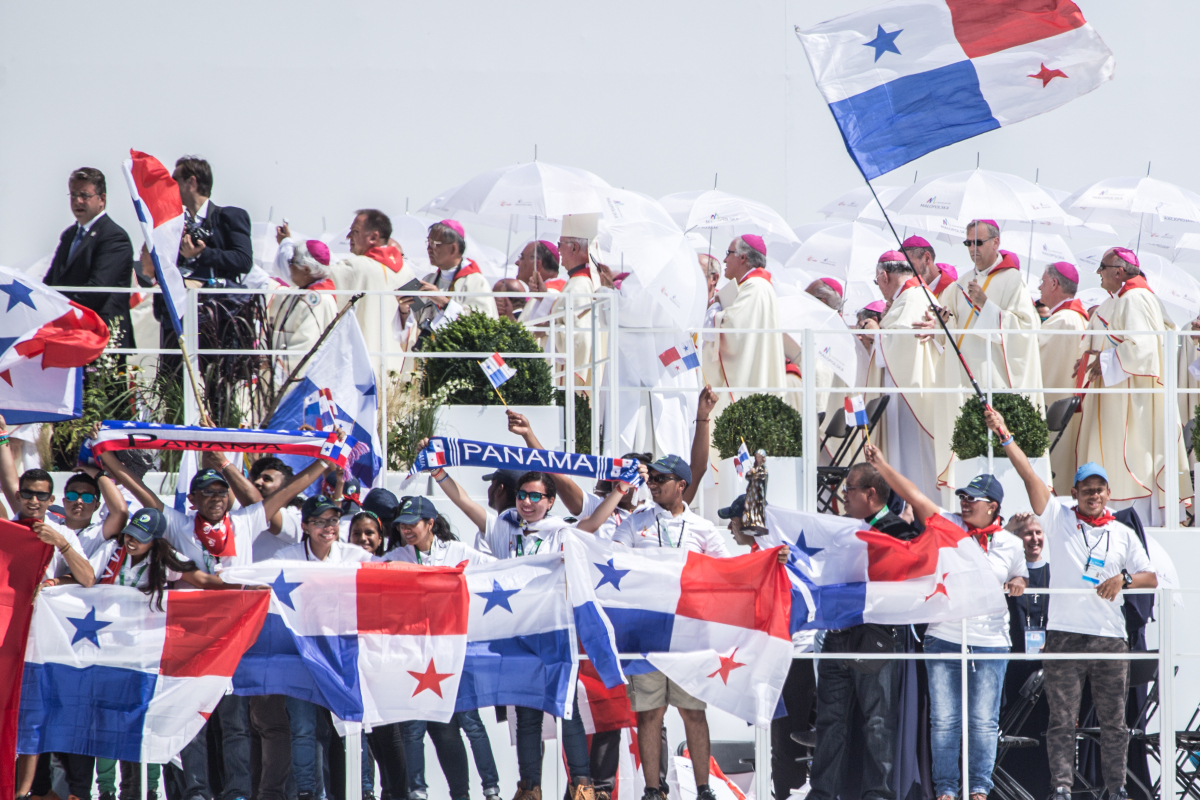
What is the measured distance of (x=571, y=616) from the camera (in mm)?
8227

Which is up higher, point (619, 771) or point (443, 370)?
point (443, 370)

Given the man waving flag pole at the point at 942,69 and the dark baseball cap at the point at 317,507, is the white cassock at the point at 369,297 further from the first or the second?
the man waving flag pole at the point at 942,69

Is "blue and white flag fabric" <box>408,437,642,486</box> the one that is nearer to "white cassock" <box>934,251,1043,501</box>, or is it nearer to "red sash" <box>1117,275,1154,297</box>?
"white cassock" <box>934,251,1043,501</box>

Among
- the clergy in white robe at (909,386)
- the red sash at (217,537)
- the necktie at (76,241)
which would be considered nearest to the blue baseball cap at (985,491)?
the clergy in white robe at (909,386)

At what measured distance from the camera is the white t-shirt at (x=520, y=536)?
8.62 metres

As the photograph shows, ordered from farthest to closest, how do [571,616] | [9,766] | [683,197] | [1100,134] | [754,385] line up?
1. [1100,134]
2. [683,197]
3. [754,385]
4. [571,616]
5. [9,766]

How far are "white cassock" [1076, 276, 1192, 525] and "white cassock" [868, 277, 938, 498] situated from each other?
3.53 ft

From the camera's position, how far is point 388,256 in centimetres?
1177

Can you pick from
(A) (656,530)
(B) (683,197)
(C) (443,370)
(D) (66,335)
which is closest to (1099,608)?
(A) (656,530)

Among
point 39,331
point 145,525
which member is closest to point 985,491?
A: point 145,525

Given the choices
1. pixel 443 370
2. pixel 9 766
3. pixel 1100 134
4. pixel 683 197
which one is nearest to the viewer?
pixel 9 766

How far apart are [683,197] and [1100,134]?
505cm

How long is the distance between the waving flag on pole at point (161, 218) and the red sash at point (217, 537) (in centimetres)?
135

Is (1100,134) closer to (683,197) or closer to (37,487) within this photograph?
(683,197)
